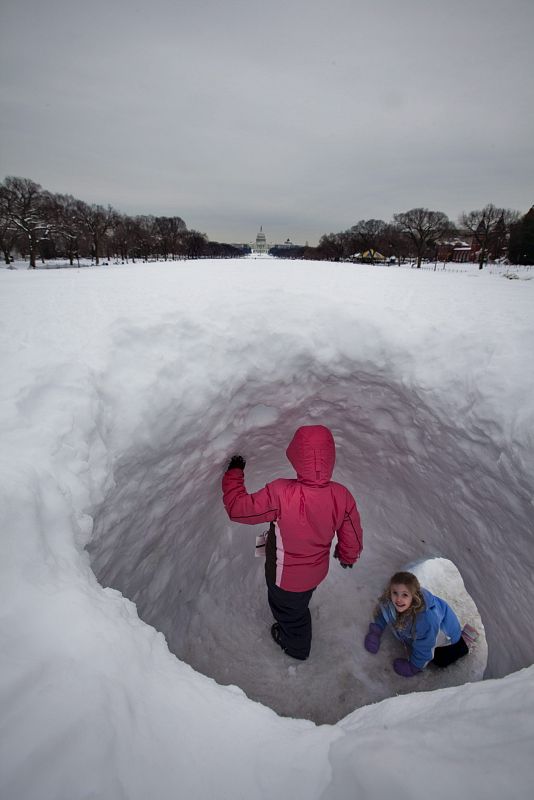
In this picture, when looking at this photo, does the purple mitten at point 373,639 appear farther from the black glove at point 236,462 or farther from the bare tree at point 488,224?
the bare tree at point 488,224

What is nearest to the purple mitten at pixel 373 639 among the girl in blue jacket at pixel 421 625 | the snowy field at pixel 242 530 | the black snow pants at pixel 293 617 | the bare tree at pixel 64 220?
the snowy field at pixel 242 530

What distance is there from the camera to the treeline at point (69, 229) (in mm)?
32125

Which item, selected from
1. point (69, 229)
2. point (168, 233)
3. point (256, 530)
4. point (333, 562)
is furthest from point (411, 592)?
point (168, 233)

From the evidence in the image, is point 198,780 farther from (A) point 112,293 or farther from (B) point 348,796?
(A) point 112,293

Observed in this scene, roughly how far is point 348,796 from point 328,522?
1.76 metres

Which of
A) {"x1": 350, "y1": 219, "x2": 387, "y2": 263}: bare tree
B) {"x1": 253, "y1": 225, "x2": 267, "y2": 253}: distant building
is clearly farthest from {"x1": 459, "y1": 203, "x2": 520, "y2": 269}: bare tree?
{"x1": 253, "y1": 225, "x2": 267, "y2": 253}: distant building

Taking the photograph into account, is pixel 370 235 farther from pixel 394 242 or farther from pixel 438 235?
pixel 438 235

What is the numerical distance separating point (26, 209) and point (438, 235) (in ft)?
160

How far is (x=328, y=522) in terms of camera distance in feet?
8.95

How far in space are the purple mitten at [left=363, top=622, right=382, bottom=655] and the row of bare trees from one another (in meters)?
45.1

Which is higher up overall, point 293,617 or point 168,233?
point 168,233

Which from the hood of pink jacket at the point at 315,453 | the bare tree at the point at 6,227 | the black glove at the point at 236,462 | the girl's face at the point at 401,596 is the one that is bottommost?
the girl's face at the point at 401,596

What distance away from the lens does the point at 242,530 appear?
4633 millimetres

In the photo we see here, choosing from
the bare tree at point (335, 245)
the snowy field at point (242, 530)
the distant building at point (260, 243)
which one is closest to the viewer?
the snowy field at point (242, 530)
